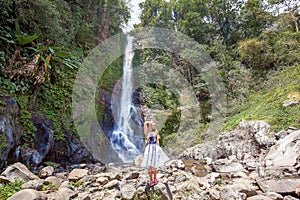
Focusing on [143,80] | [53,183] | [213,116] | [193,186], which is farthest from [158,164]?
[143,80]

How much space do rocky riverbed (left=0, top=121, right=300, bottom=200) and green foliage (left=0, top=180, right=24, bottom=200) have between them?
0.09 m

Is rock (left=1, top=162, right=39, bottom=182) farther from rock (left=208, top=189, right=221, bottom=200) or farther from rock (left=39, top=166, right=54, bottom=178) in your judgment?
rock (left=208, top=189, right=221, bottom=200)

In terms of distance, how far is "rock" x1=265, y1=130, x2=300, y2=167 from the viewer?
5.07 metres

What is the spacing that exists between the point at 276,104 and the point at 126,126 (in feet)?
24.2

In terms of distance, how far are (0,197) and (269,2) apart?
1926 cm

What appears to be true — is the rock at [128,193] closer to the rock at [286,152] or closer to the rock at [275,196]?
the rock at [275,196]

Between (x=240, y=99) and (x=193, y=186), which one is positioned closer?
(x=193, y=186)

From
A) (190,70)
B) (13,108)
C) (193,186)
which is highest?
(190,70)

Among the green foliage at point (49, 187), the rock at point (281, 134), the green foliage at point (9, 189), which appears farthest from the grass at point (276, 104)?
the green foliage at point (9, 189)

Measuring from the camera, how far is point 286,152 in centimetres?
539

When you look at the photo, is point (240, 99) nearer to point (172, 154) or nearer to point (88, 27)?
point (172, 154)

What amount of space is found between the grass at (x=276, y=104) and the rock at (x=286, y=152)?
53.8 inches

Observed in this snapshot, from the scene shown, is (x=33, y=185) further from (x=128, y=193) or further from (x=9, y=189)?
(x=128, y=193)

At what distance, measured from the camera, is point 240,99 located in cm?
1227
